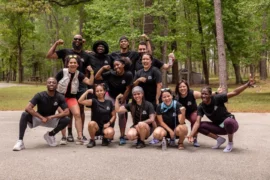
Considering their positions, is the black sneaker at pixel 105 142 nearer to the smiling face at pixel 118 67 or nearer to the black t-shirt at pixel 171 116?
the black t-shirt at pixel 171 116

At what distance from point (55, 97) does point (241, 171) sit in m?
3.63

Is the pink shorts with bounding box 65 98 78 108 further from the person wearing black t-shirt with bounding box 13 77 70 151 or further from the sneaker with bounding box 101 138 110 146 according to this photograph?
the sneaker with bounding box 101 138 110 146

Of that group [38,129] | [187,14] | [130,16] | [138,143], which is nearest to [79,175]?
[138,143]

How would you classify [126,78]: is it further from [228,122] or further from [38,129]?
[38,129]

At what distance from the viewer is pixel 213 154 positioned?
573 centimetres

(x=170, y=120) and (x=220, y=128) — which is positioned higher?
(x=170, y=120)

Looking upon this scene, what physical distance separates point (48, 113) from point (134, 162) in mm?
2196

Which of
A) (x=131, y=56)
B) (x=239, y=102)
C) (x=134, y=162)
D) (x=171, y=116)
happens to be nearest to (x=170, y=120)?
(x=171, y=116)

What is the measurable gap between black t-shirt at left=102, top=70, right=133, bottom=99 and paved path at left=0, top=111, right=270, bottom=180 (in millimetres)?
1084

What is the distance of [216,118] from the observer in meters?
6.18

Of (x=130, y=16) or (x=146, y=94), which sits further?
(x=130, y=16)

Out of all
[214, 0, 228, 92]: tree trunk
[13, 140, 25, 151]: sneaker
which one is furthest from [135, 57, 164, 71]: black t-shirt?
[214, 0, 228, 92]: tree trunk

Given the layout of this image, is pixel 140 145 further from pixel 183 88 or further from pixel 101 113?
pixel 183 88

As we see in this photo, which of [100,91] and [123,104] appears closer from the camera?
[100,91]
